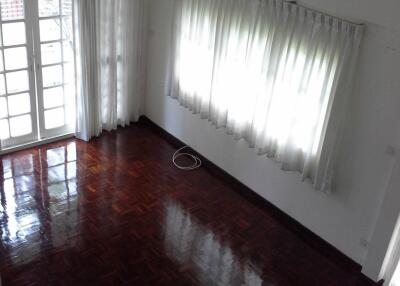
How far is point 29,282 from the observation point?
4348 millimetres

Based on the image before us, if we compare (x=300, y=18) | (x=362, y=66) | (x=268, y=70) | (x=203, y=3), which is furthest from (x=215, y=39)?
(x=362, y=66)

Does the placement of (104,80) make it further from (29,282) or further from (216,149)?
(29,282)

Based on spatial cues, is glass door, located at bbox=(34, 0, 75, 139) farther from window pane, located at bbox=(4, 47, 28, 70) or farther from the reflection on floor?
the reflection on floor

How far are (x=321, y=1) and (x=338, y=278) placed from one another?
2.50 m

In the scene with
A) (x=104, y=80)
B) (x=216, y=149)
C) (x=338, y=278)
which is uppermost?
(x=104, y=80)

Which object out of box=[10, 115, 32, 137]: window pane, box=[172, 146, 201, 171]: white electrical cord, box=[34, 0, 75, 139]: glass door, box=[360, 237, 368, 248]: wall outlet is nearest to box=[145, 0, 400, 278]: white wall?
box=[360, 237, 368, 248]: wall outlet

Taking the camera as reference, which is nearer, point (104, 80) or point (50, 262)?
point (50, 262)

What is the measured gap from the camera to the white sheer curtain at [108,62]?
599 centimetres

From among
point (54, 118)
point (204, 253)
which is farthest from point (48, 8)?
point (204, 253)

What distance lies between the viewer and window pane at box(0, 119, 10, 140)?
19.7ft

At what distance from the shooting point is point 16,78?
5895 mm

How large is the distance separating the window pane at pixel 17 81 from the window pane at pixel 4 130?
14.9 inches

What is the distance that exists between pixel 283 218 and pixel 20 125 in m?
3.24

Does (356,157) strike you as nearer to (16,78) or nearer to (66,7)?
(66,7)
